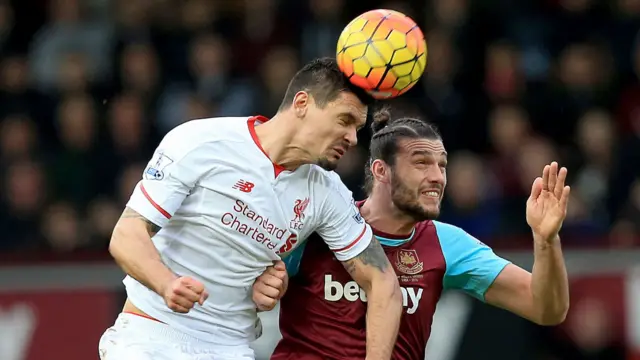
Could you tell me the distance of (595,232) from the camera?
33.9ft

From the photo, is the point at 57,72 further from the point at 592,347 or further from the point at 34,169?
the point at 592,347

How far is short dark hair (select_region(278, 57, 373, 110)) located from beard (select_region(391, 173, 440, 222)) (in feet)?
2.05

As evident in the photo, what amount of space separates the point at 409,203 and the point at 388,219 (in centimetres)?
20

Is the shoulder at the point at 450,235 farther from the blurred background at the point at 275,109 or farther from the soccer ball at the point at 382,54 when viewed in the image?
the blurred background at the point at 275,109

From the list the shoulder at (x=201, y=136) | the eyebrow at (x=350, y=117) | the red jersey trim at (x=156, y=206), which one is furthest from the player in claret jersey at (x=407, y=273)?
the red jersey trim at (x=156, y=206)

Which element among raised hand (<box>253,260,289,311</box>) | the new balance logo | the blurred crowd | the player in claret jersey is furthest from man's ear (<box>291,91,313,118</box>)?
the blurred crowd

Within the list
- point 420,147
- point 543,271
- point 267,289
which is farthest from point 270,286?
point 543,271

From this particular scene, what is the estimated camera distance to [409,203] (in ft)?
20.8

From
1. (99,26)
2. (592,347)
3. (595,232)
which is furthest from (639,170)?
(99,26)

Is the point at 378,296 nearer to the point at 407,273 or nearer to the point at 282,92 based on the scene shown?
the point at 407,273

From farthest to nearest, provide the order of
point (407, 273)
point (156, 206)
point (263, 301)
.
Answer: point (407, 273) < point (263, 301) < point (156, 206)

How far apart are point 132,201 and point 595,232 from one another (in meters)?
5.64

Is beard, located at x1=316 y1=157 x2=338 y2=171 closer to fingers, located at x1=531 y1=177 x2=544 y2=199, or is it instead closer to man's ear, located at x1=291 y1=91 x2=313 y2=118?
man's ear, located at x1=291 y1=91 x2=313 y2=118

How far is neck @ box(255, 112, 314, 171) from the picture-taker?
5.91 m
